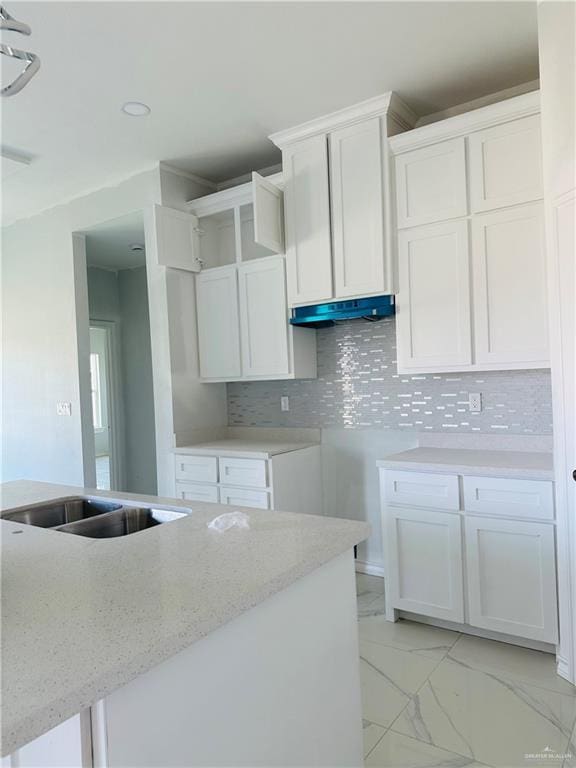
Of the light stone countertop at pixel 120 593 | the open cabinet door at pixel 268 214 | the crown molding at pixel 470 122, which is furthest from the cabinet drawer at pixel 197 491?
the crown molding at pixel 470 122

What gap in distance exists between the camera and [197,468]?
11.3ft

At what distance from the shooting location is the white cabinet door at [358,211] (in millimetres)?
2826

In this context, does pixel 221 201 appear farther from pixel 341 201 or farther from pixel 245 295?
pixel 341 201

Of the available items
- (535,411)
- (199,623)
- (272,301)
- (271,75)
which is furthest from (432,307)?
(199,623)

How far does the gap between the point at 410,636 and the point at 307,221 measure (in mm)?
2390

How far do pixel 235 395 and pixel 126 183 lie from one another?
1827mm

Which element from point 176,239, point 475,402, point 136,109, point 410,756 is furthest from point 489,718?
point 136,109

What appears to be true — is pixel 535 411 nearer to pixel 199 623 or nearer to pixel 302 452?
pixel 302 452

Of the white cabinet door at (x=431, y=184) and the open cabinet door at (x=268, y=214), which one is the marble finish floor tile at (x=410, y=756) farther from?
the open cabinet door at (x=268, y=214)

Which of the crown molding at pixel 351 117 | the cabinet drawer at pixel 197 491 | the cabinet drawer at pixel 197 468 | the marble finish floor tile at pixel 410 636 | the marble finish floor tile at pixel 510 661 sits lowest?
the marble finish floor tile at pixel 410 636

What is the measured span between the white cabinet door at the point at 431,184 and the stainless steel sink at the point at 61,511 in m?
2.09

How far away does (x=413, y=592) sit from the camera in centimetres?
258

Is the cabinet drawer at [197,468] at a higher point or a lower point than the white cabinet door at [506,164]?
lower

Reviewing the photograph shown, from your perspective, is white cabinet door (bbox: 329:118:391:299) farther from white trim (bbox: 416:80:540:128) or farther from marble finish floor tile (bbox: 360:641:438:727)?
marble finish floor tile (bbox: 360:641:438:727)
